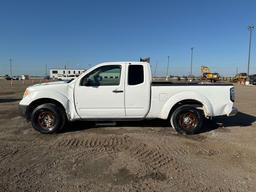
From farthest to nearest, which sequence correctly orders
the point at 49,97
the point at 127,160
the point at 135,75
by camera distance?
the point at 135,75
the point at 49,97
the point at 127,160

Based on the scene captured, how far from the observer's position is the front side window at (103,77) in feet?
18.3

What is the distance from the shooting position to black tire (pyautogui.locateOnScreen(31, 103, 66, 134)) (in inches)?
219

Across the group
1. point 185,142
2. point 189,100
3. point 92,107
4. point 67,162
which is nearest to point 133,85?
point 92,107

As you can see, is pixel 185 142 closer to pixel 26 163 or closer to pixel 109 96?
pixel 109 96

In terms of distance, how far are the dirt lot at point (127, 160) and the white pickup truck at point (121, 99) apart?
0.48 m

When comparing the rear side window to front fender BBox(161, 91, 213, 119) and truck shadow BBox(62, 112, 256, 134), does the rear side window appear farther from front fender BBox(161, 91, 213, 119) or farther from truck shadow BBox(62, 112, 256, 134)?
truck shadow BBox(62, 112, 256, 134)

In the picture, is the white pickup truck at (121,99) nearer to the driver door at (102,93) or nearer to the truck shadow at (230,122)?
the driver door at (102,93)

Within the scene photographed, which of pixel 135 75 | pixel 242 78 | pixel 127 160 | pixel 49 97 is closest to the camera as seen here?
pixel 127 160

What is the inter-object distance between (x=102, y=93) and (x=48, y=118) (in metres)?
1.66

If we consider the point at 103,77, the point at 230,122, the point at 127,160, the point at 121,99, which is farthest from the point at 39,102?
the point at 230,122

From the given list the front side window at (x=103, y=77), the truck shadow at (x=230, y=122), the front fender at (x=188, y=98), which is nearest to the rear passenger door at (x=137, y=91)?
the front side window at (x=103, y=77)

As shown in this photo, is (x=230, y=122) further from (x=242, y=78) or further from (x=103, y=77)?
(x=242, y=78)

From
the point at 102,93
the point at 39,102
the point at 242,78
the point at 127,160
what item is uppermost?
the point at 242,78

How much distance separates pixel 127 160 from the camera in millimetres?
3965
